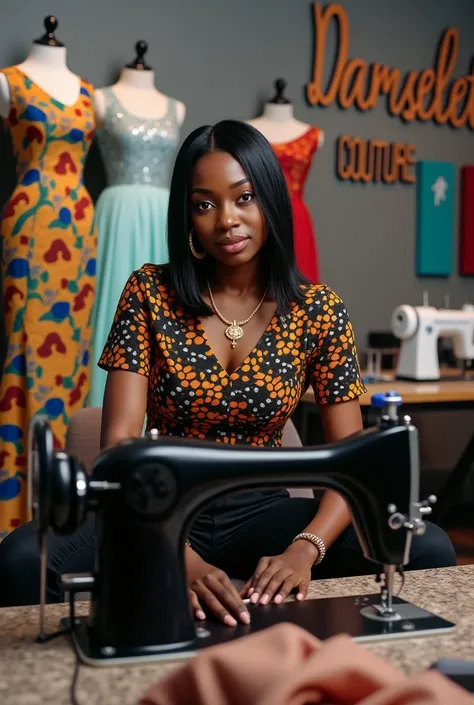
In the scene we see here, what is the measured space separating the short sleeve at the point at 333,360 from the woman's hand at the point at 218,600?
662 mm

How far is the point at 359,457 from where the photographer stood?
1078 mm

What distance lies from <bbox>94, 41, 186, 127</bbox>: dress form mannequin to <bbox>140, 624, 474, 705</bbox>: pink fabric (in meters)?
2.87

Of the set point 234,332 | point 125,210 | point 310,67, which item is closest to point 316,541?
point 234,332

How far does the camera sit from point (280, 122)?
3869 mm

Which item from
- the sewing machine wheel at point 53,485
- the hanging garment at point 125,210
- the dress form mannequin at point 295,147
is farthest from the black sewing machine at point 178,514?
the dress form mannequin at point 295,147

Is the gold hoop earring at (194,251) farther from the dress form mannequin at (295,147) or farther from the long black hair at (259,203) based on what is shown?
the dress form mannequin at (295,147)

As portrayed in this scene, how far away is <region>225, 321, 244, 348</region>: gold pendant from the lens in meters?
1.75

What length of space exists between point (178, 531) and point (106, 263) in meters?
2.48

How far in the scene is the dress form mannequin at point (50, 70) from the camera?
3.26 m

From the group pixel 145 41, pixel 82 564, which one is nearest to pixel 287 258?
pixel 82 564

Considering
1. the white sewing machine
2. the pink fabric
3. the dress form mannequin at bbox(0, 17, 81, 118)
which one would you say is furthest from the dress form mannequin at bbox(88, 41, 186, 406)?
the pink fabric

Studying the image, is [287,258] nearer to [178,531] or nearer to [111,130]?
[178,531]

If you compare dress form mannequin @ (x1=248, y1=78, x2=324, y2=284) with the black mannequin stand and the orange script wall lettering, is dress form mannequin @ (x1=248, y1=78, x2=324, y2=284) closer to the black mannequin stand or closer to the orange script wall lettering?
A: the orange script wall lettering

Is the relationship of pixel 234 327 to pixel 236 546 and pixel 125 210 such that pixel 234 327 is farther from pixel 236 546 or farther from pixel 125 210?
pixel 125 210
